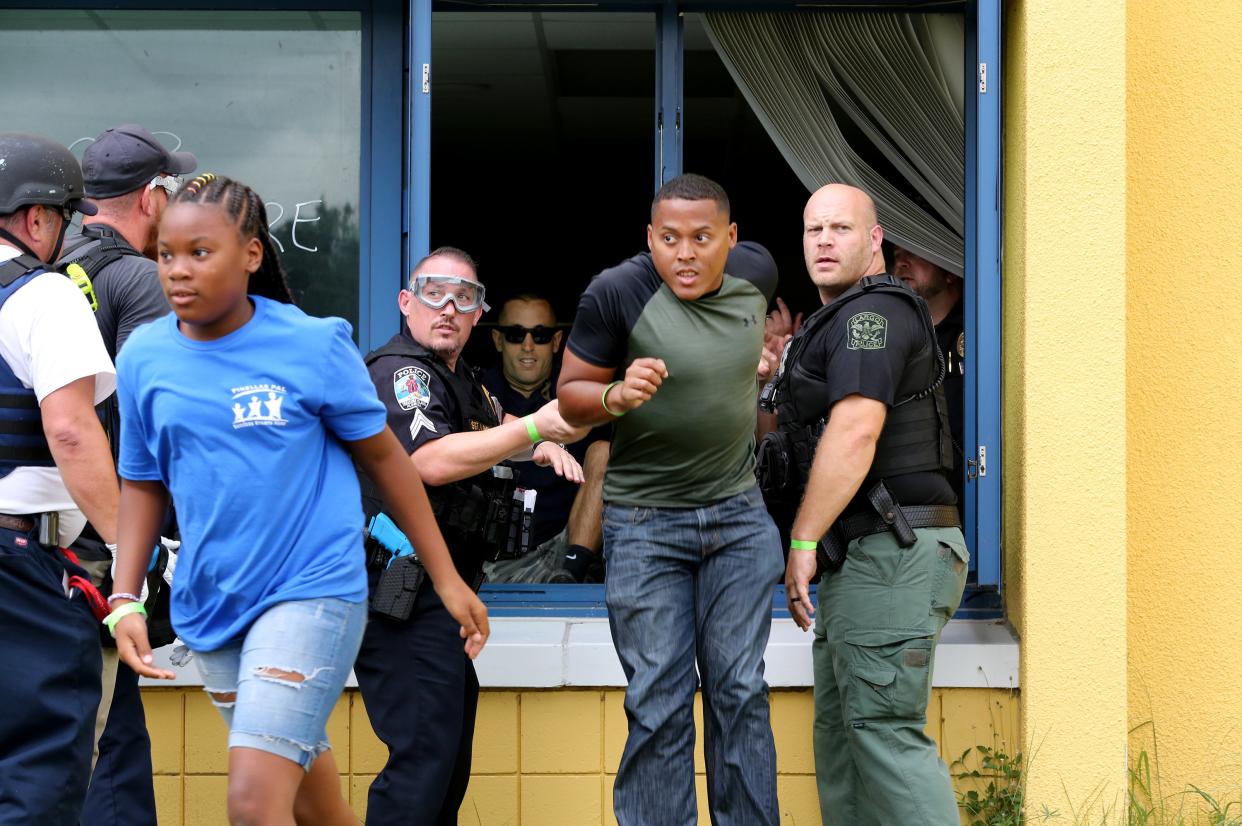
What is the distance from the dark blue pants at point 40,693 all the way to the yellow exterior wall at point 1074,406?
8.77 feet

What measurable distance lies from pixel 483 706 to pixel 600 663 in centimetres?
40

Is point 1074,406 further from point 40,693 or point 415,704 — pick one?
point 40,693

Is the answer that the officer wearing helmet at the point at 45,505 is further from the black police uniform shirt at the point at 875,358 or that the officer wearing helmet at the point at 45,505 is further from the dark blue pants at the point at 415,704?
the black police uniform shirt at the point at 875,358

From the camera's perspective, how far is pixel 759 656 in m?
3.74

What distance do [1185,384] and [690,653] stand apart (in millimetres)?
2035

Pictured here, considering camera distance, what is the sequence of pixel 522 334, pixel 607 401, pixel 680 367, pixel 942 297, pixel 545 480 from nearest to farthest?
1. pixel 607 401
2. pixel 680 367
3. pixel 942 297
4. pixel 545 480
5. pixel 522 334

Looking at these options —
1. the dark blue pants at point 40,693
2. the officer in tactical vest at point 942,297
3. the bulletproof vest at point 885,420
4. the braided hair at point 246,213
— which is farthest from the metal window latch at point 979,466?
the dark blue pants at point 40,693

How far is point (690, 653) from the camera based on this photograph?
374 centimetres

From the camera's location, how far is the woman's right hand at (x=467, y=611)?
3.19m

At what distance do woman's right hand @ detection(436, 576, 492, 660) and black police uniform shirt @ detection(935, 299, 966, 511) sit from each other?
225 centimetres

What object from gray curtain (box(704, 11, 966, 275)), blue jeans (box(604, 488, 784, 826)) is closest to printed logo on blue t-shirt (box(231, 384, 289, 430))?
blue jeans (box(604, 488, 784, 826))

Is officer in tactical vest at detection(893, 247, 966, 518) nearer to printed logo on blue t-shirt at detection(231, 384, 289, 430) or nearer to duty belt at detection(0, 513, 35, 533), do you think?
printed logo on blue t-shirt at detection(231, 384, 289, 430)

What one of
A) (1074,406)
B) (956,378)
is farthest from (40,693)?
(956,378)

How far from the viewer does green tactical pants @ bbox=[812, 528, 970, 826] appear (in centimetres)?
384
